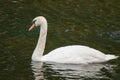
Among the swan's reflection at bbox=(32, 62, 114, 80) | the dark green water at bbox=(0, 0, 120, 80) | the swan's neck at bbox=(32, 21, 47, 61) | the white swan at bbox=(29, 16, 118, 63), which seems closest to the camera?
the swan's reflection at bbox=(32, 62, 114, 80)

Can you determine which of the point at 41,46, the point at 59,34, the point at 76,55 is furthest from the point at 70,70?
the point at 59,34

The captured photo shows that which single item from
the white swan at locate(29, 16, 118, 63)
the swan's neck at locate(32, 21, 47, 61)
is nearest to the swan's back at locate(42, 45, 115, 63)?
the white swan at locate(29, 16, 118, 63)

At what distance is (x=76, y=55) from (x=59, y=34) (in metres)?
3.44

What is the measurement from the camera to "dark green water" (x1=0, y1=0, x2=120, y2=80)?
53.4ft

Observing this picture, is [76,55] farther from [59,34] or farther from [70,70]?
[59,34]

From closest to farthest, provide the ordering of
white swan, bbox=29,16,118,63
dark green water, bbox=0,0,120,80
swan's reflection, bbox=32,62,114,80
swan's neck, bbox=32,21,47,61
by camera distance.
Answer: swan's reflection, bbox=32,62,114,80, dark green water, bbox=0,0,120,80, white swan, bbox=29,16,118,63, swan's neck, bbox=32,21,47,61

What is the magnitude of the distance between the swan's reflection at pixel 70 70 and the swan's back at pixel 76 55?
20 centimetres

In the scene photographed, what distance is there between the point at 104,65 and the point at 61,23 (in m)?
5.57

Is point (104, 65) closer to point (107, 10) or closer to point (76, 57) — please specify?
point (76, 57)

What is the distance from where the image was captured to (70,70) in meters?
16.7

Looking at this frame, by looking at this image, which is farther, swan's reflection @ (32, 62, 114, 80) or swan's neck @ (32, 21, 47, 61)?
swan's neck @ (32, 21, 47, 61)

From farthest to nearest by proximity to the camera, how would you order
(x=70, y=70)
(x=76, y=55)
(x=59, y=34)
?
1. (x=59, y=34)
2. (x=76, y=55)
3. (x=70, y=70)

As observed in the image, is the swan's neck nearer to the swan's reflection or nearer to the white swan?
the white swan

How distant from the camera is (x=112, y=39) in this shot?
20.0m
